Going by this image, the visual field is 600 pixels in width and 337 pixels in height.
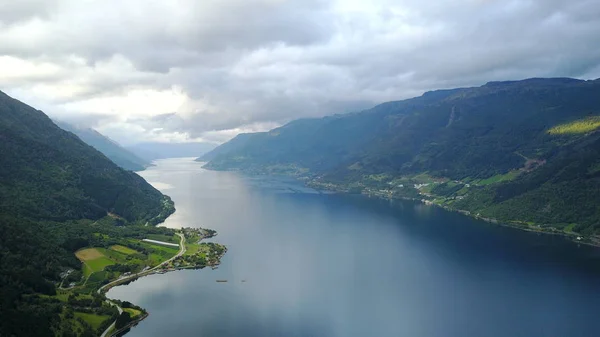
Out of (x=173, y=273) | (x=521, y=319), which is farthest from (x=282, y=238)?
(x=521, y=319)

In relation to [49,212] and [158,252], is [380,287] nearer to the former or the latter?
[158,252]

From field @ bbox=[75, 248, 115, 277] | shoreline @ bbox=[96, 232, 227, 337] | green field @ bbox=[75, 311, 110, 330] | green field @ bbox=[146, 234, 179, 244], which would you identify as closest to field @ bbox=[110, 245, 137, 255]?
field @ bbox=[75, 248, 115, 277]

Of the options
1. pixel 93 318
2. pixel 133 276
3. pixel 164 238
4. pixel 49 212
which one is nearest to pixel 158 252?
pixel 164 238

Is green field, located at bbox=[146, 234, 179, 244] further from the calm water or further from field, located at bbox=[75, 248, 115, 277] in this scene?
field, located at bbox=[75, 248, 115, 277]

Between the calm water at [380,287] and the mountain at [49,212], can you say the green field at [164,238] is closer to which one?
the mountain at [49,212]

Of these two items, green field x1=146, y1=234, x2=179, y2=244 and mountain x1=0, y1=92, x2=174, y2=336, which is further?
green field x1=146, y1=234, x2=179, y2=244

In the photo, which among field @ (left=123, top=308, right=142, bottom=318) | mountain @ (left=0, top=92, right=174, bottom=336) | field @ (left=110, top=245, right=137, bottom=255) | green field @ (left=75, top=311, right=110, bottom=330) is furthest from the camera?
field @ (left=110, top=245, right=137, bottom=255)

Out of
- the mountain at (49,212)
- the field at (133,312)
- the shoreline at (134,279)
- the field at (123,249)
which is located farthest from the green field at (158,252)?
the field at (133,312)
